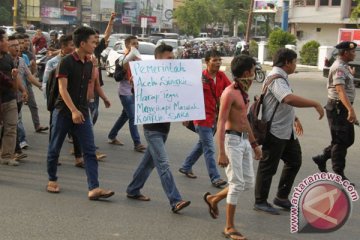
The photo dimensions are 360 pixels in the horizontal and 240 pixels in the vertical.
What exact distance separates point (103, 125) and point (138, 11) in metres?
72.0

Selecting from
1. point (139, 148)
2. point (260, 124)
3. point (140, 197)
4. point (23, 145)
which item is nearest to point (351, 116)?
point (260, 124)

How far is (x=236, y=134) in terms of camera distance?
4.86 meters

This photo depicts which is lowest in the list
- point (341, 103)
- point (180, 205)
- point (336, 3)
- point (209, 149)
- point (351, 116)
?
point (180, 205)

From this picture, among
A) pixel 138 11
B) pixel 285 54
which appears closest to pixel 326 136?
pixel 285 54

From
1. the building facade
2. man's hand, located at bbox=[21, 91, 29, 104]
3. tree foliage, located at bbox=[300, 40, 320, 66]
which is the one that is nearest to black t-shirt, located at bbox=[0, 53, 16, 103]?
man's hand, located at bbox=[21, 91, 29, 104]

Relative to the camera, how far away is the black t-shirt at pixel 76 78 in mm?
5633

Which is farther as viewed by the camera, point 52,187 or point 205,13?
point 205,13

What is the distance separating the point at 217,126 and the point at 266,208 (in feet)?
4.04

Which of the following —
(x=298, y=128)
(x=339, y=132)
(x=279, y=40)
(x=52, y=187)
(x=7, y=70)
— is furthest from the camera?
(x=279, y=40)

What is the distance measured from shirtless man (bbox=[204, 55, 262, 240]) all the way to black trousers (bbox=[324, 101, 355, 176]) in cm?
207

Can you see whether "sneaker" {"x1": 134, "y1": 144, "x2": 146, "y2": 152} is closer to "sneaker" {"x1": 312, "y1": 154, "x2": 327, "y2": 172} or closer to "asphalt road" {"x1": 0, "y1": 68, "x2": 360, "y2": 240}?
"asphalt road" {"x1": 0, "y1": 68, "x2": 360, "y2": 240}

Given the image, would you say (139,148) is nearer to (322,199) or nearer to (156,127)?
(156,127)

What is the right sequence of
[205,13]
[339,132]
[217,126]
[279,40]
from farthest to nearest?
1. [205,13]
2. [279,40]
3. [339,132]
4. [217,126]

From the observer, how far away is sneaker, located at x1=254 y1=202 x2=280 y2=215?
18.2 feet
